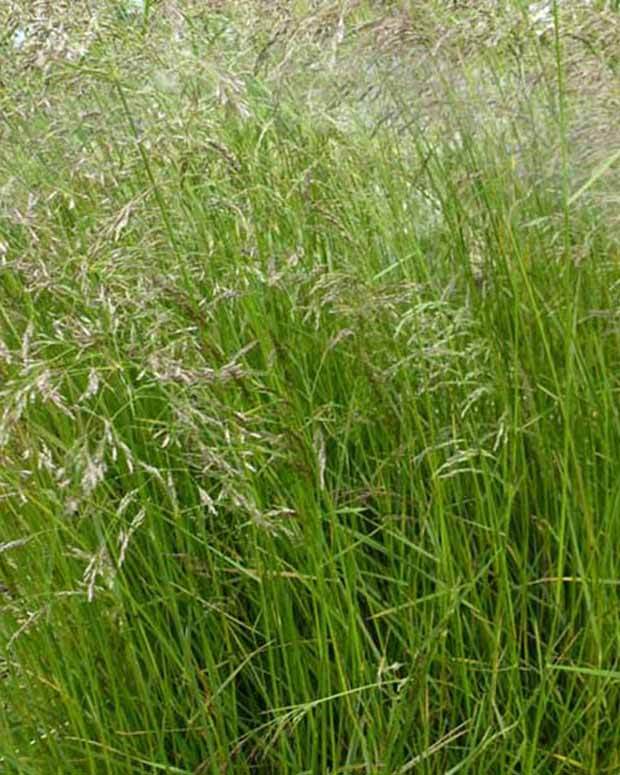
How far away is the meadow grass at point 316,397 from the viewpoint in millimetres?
1640

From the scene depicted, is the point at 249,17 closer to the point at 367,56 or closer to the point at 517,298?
the point at 367,56

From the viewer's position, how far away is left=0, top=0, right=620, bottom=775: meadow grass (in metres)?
1.64

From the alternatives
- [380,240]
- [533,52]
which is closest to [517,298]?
[380,240]

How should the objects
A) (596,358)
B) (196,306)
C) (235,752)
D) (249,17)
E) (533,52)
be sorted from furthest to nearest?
1. (249,17)
2. (533,52)
3. (596,358)
4. (235,752)
5. (196,306)

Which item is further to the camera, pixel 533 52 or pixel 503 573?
pixel 533 52

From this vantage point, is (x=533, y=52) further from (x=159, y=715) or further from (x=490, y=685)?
(x=159, y=715)

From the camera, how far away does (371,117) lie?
81.8 inches

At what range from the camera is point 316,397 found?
1.92m

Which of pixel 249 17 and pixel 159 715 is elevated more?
pixel 249 17

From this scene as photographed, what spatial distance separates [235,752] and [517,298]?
2.45ft

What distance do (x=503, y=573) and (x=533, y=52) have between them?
86 cm

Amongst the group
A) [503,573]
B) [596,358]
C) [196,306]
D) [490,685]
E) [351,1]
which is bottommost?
[490,685]

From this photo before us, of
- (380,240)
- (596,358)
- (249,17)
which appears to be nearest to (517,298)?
(596,358)

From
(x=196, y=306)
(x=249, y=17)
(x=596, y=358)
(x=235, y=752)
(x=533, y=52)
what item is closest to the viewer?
(x=196, y=306)
